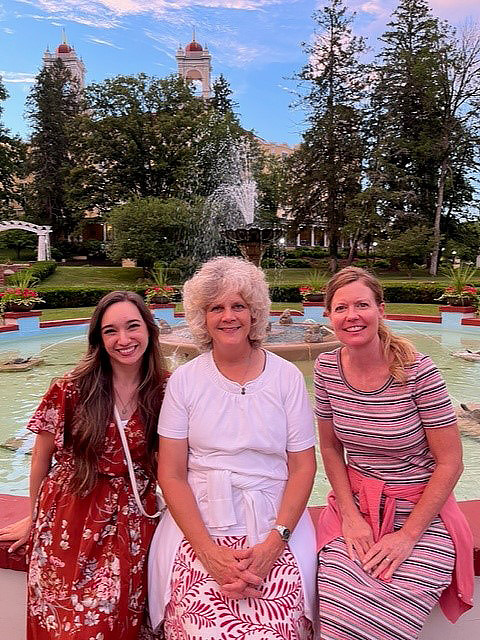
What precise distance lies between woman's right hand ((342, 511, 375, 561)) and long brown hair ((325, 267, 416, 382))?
486 millimetres

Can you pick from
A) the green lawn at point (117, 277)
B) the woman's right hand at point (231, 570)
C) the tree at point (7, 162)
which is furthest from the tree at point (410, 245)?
the woman's right hand at point (231, 570)

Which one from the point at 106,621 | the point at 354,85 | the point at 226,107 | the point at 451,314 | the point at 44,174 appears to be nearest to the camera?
the point at 106,621

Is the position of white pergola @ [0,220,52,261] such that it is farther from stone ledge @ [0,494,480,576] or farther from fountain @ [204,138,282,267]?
stone ledge @ [0,494,480,576]

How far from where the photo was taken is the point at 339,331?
203cm

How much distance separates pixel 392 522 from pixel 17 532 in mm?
1312

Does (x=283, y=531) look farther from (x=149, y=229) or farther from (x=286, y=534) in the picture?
(x=149, y=229)

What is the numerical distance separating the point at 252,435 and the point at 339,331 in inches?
19.1

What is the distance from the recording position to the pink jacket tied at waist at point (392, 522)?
5.82 ft

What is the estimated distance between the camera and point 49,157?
132 ft

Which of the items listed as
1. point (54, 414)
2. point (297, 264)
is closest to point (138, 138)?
point (297, 264)

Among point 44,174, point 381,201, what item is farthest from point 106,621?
point 44,174

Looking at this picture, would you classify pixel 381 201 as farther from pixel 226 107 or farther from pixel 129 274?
pixel 226 107

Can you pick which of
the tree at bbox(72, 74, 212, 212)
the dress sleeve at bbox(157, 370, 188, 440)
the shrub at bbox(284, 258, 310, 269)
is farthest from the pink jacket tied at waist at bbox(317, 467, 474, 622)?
the shrub at bbox(284, 258, 310, 269)

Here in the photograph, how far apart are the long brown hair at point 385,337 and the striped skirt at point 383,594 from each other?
0.55 m
